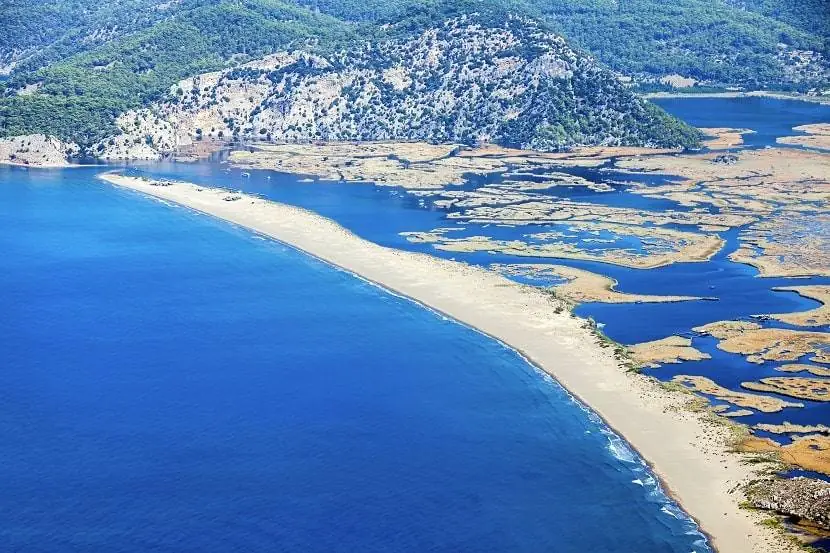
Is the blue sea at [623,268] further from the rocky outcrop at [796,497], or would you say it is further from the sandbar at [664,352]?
the rocky outcrop at [796,497]

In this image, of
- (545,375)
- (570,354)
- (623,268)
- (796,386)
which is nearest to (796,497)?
(796,386)

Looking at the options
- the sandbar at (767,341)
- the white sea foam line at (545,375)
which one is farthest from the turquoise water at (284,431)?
the sandbar at (767,341)

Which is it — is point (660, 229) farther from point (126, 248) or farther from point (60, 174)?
point (60, 174)

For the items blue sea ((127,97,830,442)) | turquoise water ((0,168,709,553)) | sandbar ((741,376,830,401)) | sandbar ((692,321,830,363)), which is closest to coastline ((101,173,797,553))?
turquoise water ((0,168,709,553))

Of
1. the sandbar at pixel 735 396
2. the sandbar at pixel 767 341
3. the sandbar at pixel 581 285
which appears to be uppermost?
the sandbar at pixel 581 285

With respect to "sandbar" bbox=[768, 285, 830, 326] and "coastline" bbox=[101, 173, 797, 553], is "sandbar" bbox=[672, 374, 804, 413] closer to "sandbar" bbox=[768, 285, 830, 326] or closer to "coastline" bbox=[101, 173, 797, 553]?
"coastline" bbox=[101, 173, 797, 553]
